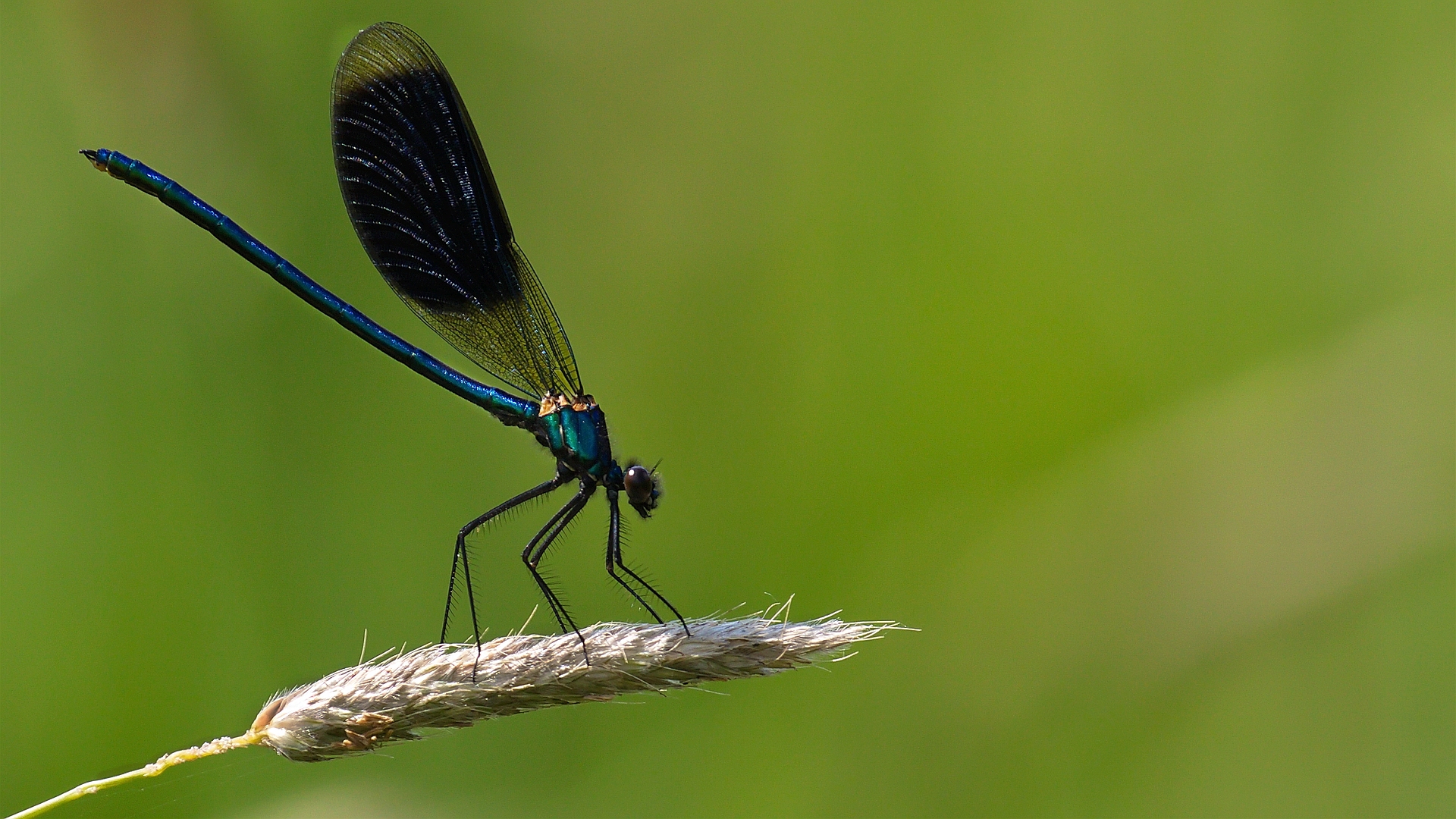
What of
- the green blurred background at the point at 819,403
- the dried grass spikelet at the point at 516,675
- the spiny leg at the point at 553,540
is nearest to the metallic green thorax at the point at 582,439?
the spiny leg at the point at 553,540

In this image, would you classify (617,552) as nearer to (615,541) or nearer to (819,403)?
(615,541)

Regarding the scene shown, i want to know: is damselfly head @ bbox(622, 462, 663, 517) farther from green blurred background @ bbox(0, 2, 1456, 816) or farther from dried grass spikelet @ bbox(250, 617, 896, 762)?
dried grass spikelet @ bbox(250, 617, 896, 762)

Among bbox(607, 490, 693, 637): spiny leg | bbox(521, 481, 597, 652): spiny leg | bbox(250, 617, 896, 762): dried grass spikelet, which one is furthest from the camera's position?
bbox(607, 490, 693, 637): spiny leg

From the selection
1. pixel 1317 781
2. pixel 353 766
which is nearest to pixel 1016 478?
pixel 1317 781

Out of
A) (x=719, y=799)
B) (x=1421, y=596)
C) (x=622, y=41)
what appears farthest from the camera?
(x=622, y=41)

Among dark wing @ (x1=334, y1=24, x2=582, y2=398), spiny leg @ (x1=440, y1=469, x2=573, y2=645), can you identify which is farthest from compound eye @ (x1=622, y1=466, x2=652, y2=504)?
dark wing @ (x1=334, y1=24, x2=582, y2=398)

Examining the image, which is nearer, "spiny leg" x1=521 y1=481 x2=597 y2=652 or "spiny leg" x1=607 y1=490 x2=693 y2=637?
"spiny leg" x1=521 y1=481 x2=597 y2=652

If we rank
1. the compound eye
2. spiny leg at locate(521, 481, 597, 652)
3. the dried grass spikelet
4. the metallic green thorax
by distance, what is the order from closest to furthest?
the dried grass spikelet < spiny leg at locate(521, 481, 597, 652) < the compound eye < the metallic green thorax

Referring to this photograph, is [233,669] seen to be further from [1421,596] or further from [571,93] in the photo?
[1421,596]

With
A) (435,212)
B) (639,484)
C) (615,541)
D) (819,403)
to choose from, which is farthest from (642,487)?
(435,212)
